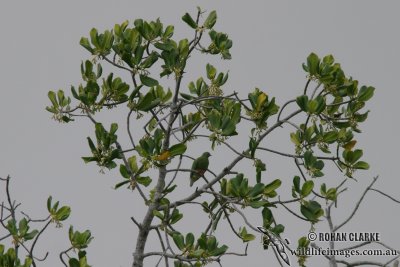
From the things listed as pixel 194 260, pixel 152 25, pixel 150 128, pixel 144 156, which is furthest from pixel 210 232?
pixel 152 25

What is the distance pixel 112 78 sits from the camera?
282cm

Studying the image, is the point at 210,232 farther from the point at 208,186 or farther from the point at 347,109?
the point at 347,109

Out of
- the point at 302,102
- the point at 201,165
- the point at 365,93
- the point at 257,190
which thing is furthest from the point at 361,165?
the point at 201,165

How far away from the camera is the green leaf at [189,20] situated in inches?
118

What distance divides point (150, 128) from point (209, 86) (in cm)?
37

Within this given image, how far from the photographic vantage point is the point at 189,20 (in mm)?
3020

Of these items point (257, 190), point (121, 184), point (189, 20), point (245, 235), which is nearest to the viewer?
point (257, 190)

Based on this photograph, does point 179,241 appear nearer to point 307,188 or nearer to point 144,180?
point 144,180

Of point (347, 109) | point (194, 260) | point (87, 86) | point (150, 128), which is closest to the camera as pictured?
point (194, 260)

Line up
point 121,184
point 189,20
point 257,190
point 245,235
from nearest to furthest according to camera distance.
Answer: point 257,190
point 121,184
point 245,235
point 189,20

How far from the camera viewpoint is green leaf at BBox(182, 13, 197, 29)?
3002mm

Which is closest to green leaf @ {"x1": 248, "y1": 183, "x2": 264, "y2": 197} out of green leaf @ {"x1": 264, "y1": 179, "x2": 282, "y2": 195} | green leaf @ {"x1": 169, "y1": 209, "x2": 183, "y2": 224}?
green leaf @ {"x1": 264, "y1": 179, "x2": 282, "y2": 195}

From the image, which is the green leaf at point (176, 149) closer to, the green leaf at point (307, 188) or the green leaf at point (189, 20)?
the green leaf at point (307, 188)

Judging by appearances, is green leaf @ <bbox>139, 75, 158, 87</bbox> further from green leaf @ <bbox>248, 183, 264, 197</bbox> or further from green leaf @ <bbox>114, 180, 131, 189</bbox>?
green leaf @ <bbox>248, 183, 264, 197</bbox>
